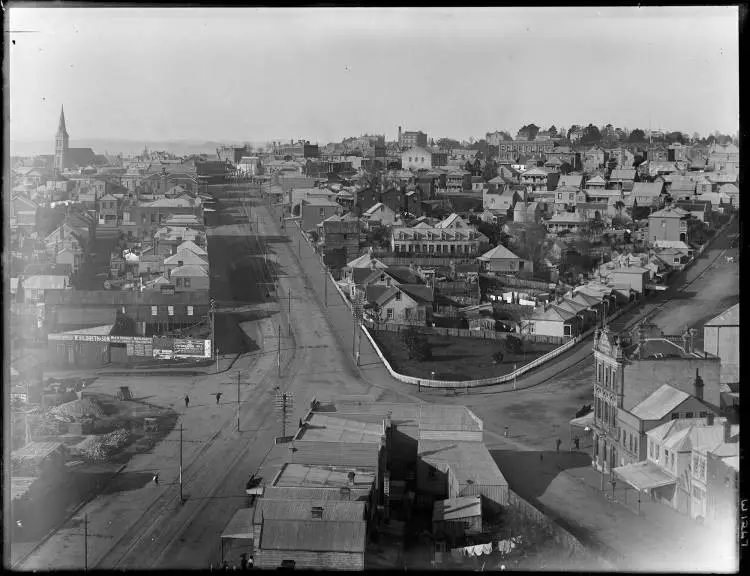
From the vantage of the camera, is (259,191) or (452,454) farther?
(259,191)

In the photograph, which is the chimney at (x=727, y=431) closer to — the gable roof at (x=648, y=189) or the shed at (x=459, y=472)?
the shed at (x=459, y=472)

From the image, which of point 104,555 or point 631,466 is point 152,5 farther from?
point 631,466

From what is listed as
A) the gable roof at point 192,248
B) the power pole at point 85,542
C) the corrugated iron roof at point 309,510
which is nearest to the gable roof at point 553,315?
the gable roof at point 192,248

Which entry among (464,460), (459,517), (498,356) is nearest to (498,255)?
(498,356)

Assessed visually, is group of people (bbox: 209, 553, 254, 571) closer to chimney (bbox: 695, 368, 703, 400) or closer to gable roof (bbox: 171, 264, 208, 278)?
chimney (bbox: 695, 368, 703, 400)

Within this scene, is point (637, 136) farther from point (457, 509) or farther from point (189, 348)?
point (457, 509)

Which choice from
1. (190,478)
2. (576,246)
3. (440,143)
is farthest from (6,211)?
(440,143)

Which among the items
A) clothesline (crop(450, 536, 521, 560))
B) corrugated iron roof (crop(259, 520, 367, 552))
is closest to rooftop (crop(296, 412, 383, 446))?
clothesline (crop(450, 536, 521, 560))
